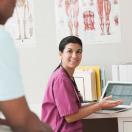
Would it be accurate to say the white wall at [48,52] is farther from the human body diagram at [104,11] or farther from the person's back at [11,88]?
the person's back at [11,88]

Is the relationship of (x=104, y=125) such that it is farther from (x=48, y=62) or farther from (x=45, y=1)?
(x=45, y=1)

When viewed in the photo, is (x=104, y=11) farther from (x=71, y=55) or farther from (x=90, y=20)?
(x=71, y=55)

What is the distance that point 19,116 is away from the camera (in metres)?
0.80

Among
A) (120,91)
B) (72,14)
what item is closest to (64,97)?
(120,91)

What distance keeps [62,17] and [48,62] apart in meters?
0.40

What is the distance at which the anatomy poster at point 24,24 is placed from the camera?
2818mm

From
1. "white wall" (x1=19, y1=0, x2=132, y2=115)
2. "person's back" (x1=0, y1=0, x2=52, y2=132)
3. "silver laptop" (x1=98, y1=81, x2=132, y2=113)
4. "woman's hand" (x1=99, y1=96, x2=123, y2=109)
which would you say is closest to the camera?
"person's back" (x1=0, y1=0, x2=52, y2=132)

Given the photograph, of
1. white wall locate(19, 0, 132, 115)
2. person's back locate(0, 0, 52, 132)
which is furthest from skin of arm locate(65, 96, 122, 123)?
person's back locate(0, 0, 52, 132)

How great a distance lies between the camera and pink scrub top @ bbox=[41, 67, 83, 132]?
194 cm

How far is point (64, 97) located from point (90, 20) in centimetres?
99

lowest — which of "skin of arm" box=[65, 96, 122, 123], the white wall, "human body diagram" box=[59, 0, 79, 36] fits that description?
"skin of arm" box=[65, 96, 122, 123]

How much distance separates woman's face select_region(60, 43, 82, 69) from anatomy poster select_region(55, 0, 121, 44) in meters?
0.59

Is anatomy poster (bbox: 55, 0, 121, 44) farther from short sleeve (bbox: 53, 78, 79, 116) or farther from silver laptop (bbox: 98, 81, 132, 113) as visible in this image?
short sleeve (bbox: 53, 78, 79, 116)

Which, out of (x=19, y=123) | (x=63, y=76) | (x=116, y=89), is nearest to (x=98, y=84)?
(x=116, y=89)
